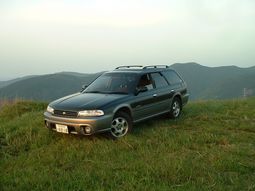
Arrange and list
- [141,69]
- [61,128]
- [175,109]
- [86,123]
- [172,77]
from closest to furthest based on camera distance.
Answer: [86,123] < [61,128] < [141,69] < [175,109] < [172,77]

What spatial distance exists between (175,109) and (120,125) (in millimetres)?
2876

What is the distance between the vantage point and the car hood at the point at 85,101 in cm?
796

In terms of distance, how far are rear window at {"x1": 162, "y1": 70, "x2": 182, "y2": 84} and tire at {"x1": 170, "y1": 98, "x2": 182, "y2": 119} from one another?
532mm

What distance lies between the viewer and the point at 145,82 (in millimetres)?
9570

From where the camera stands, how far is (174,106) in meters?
10.7

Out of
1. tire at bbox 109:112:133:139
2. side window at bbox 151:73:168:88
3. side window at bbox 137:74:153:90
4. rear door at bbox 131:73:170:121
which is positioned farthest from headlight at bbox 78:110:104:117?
side window at bbox 151:73:168:88

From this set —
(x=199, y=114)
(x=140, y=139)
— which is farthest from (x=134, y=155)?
(x=199, y=114)

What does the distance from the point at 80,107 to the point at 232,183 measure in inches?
148

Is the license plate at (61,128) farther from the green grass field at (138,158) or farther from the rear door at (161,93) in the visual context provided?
the rear door at (161,93)

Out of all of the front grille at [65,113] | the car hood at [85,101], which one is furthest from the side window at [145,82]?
the front grille at [65,113]

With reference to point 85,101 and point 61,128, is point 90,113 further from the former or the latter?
point 61,128

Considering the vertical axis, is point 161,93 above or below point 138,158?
above

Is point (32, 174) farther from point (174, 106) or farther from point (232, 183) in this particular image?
point (174, 106)

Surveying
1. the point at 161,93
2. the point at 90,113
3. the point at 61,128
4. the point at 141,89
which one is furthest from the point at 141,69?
the point at 61,128
